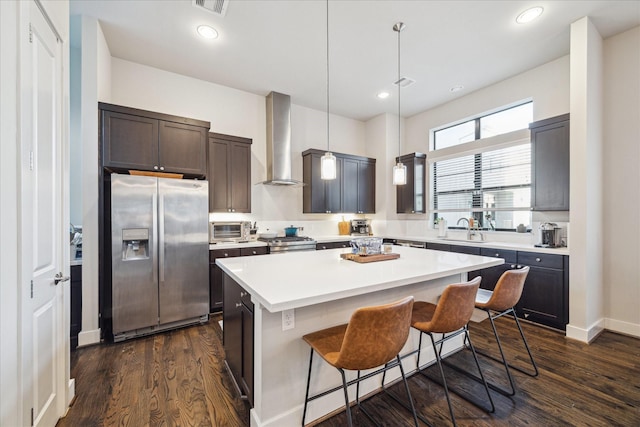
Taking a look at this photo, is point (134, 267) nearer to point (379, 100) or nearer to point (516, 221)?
point (379, 100)

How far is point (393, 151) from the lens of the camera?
5414 mm

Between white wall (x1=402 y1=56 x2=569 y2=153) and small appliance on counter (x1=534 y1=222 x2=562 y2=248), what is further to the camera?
white wall (x1=402 y1=56 x2=569 y2=153)

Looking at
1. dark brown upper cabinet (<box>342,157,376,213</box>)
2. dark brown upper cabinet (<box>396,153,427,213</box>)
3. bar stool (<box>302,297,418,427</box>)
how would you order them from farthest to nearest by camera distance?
dark brown upper cabinet (<box>342,157,376,213</box>) < dark brown upper cabinet (<box>396,153,427,213</box>) < bar stool (<box>302,297,418,427</box>)

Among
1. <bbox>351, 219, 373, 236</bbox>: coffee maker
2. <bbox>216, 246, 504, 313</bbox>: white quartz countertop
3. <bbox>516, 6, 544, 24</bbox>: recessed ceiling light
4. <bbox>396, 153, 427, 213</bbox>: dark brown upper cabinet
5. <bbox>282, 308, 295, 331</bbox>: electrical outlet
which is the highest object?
<bbox>516, 6, 544, 24</bbox>: recessed ceiling light

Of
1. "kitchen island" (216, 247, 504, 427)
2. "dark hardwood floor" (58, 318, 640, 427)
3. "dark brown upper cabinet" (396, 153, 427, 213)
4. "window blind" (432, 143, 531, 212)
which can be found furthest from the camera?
"dark brown upper cabinet" (396, 153, 427, 213)

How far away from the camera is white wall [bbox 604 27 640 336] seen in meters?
2.90

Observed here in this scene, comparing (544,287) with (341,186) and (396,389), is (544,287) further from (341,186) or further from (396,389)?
(341,186)

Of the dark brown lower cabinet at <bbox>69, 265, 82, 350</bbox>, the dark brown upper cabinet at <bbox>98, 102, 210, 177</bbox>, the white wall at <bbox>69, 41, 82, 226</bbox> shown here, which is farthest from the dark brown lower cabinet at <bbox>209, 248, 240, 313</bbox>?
the white wall at <bbox>69, 41, 82, 226</bbox>

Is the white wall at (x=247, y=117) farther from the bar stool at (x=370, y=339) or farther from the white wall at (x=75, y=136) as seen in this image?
the bar stool at (x=370, y=339)

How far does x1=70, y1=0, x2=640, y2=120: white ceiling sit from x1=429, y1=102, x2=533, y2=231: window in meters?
0.74

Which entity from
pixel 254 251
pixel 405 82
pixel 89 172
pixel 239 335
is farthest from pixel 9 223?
pixel 405 82

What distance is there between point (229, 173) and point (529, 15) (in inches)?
159

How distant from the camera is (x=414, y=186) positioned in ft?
16.5

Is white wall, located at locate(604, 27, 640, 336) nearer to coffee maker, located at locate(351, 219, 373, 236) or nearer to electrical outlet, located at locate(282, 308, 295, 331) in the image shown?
coffee maker, located at locate(351, 219, 373, 236)
